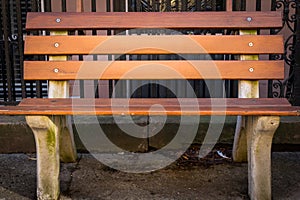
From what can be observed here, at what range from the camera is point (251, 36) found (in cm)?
289

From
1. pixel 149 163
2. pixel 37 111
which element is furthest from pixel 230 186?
pixel 37 111

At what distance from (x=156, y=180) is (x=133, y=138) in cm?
60

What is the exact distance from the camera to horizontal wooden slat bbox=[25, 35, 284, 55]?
288 centimetres

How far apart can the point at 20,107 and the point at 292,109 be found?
1.46 m

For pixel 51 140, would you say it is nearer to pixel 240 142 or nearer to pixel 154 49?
pixel 154 49

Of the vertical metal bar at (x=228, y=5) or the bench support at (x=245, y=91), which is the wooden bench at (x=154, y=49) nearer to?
the bench support at (x=245, y=91)

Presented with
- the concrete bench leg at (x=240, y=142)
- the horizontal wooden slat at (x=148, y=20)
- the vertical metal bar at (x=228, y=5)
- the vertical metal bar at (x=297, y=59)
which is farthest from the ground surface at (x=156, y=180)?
the vertical metal bar at (x=228, y=5)

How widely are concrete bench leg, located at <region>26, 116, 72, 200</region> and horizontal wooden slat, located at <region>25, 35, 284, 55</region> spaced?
1.89 ft

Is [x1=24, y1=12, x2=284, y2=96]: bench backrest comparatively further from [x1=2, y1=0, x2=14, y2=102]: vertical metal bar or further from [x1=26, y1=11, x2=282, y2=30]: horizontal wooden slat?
[x1=2, y1=0, x2=14, y2=102]: vertical metal bar

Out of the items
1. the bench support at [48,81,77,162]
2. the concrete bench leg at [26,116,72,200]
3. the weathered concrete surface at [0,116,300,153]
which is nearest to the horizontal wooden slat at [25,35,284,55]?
the bench support at [48,81,77,162]

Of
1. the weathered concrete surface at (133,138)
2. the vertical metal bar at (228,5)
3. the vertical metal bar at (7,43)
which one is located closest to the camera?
the vertical metal bar at (228,5)

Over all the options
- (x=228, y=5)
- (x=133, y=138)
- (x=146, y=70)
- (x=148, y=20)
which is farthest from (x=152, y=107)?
(x=228, y=5)

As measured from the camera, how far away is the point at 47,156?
2486mm

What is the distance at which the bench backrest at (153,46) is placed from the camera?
287 cm
